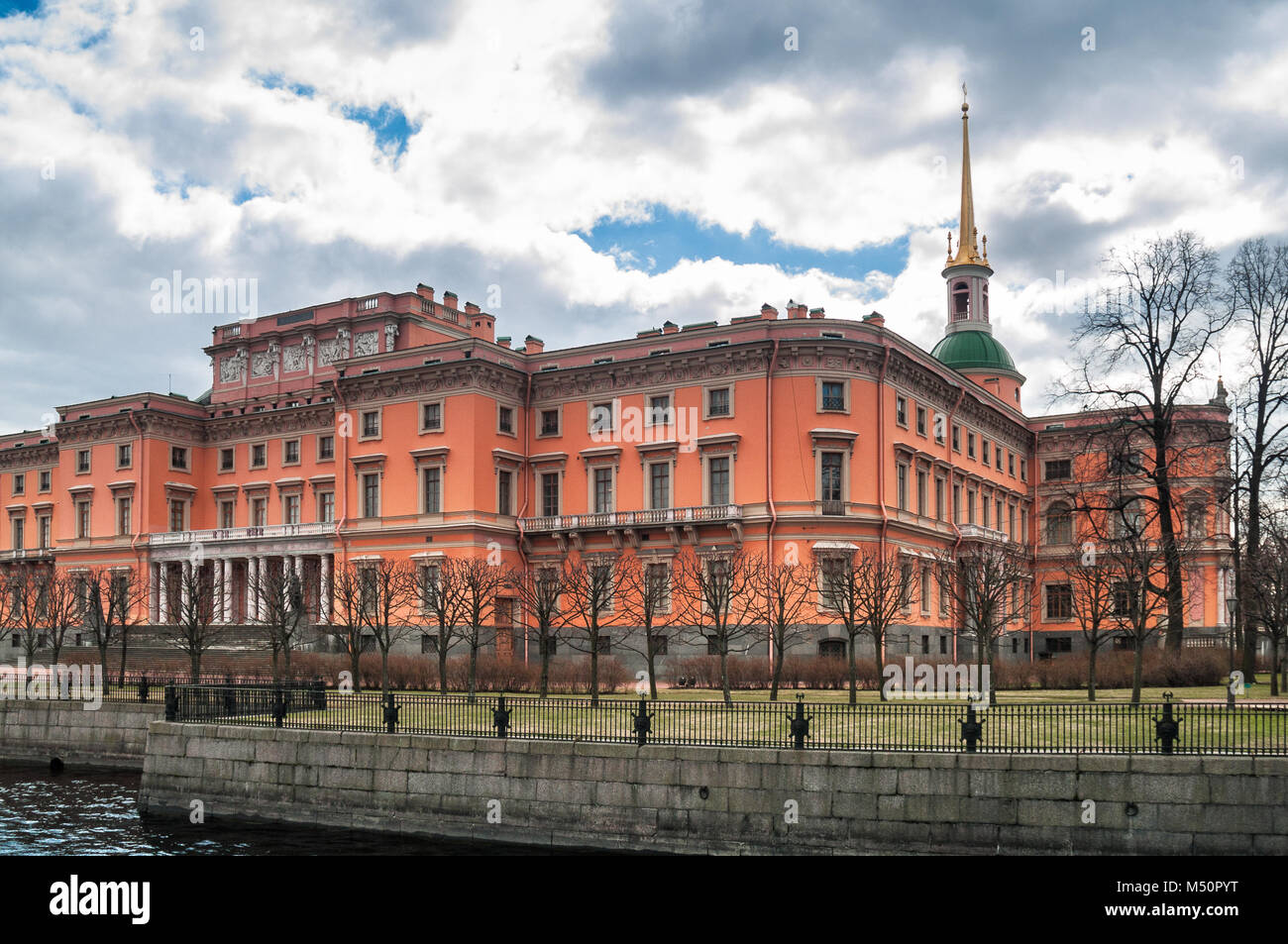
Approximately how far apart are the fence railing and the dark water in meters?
2.20

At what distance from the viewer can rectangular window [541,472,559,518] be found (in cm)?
A: 5641

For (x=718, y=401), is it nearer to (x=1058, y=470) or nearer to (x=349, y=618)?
(x=349, y=618)

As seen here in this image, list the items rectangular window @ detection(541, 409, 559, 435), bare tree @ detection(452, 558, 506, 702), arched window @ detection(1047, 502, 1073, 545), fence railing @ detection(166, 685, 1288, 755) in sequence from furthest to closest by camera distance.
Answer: arched window @ detection(1047, 502, 1073, 545) < rectangular window @ detection(541, 409, 559, 435) < bare tree @ detection(452, 558, 506, 702) < fence railing @ detection(166, 685, 1288, 755)

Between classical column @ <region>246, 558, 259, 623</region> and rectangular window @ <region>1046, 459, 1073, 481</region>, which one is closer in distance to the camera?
classical column @ <region>246, 558, 259, 623</region>

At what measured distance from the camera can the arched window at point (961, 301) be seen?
3115 inches

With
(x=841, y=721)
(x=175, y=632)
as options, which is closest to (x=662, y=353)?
(x=175, y=632)

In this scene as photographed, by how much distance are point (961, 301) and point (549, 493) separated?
36551mm

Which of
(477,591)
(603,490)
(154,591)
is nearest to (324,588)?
(154,591)

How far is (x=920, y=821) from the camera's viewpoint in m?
18.8

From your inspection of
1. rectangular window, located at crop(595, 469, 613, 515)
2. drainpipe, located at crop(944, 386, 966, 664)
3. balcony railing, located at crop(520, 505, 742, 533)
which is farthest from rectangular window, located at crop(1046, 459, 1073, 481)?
rectangular window, located at crop(595, 469, 613, 515)

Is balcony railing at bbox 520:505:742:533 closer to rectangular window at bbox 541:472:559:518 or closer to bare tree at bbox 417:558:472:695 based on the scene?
rectangular window at bbox 541:472:559:518

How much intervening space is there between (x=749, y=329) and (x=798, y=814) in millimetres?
34090

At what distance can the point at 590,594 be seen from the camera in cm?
4222
